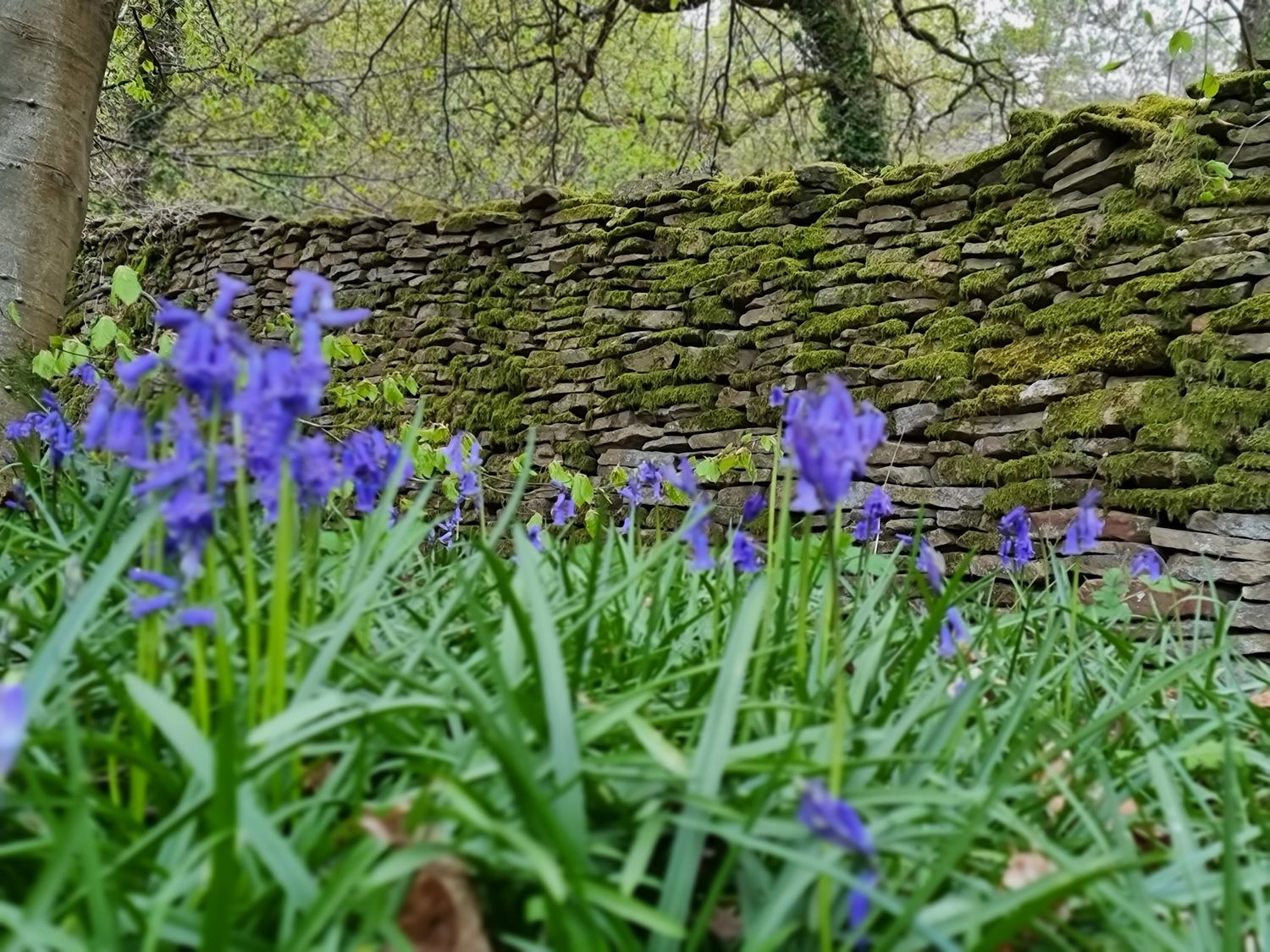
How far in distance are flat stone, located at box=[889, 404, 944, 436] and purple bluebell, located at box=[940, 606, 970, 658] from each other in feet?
8.28

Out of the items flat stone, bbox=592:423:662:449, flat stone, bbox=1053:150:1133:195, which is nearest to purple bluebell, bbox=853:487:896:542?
flat stone, bbox=1053:150:1133:195

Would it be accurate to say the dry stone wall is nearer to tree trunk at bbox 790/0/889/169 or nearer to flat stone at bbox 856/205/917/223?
flat stone at bbox 856/205/917/223

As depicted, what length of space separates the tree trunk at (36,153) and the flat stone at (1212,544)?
10.7 feet

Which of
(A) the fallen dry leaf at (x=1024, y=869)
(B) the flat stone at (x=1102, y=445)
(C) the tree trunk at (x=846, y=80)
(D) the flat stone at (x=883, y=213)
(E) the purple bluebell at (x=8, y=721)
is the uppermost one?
(C) the tree trunk at (x=846, y=80)

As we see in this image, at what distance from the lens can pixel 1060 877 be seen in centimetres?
62

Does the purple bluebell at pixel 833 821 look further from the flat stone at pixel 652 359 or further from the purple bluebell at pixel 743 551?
the flat stone at pixel 652 359

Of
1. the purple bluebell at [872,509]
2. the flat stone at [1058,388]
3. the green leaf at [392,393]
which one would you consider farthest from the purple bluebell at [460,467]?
the flat stone at [1058,388]

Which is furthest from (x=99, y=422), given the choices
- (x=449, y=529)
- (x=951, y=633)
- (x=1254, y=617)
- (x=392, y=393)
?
(x=1254, y=617)

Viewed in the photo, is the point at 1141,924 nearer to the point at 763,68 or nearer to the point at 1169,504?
the point at 1169,504

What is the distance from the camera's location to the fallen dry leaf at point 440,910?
0.63 metres

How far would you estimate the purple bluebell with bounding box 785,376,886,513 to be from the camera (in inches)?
27.8

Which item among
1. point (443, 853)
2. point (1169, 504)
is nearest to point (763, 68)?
point (1169, 504)

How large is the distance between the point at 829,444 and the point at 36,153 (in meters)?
2.27

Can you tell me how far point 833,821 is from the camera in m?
0.60
